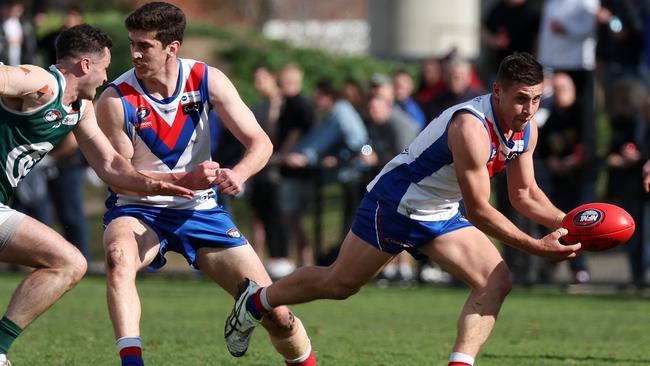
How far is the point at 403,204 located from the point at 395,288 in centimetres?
698

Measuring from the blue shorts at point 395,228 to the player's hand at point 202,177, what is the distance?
0.93m

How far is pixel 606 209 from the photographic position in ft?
23.7

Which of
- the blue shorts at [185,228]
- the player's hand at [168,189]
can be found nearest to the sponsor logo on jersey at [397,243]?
the blue shorts at [185,228]

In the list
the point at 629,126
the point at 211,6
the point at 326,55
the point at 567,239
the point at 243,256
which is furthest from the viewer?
the point at 211,6

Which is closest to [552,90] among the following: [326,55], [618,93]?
[618,93]

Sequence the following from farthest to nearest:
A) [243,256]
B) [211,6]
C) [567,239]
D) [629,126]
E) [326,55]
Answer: [211,6] < [326,55] < [629,126] < [243,256] < [567,239]

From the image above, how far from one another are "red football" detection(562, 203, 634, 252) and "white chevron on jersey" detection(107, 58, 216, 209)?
2264 millimetres

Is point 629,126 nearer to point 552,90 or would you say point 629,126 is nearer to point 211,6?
point 552,90

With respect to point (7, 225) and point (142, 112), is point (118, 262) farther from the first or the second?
point (142, 112)

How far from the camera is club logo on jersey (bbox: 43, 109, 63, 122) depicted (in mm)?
7258

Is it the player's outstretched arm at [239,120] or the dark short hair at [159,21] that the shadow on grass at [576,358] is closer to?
the player's outstretched arm at [239,120]

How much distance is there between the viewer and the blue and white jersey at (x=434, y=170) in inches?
285

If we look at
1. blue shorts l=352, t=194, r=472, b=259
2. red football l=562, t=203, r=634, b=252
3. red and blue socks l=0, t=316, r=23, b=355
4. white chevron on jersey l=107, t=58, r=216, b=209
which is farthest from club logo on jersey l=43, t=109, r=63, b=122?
red football l=562, t=203, r=634, b=252

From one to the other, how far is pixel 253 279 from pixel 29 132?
1.61m
